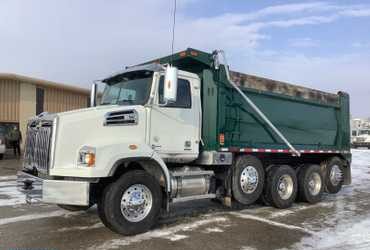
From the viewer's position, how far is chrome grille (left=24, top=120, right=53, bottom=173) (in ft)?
23.0

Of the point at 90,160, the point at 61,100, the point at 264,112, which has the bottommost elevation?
the point at 90,160

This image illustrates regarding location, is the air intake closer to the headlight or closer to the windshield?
the windshield

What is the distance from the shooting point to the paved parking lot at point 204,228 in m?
6.63

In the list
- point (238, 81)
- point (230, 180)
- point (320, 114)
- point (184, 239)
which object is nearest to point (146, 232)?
point (184, 239)

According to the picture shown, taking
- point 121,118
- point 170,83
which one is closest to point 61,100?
point 121,118

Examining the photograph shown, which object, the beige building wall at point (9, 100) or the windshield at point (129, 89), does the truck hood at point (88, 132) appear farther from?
the beige building wall at point (9, 100)

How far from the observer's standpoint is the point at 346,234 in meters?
7.54

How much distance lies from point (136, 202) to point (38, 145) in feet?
6.25

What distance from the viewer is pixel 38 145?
7328 millimetres

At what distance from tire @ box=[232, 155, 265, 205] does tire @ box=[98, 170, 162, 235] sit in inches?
86.7

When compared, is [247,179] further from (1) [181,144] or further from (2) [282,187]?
(1) [181,144]

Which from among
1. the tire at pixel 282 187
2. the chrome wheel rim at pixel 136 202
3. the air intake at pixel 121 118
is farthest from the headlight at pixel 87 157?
the tire at pixel 282 187

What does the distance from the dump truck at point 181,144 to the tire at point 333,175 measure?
3 cm

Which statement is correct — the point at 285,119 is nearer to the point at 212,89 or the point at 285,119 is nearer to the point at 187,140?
the point at 212,89
